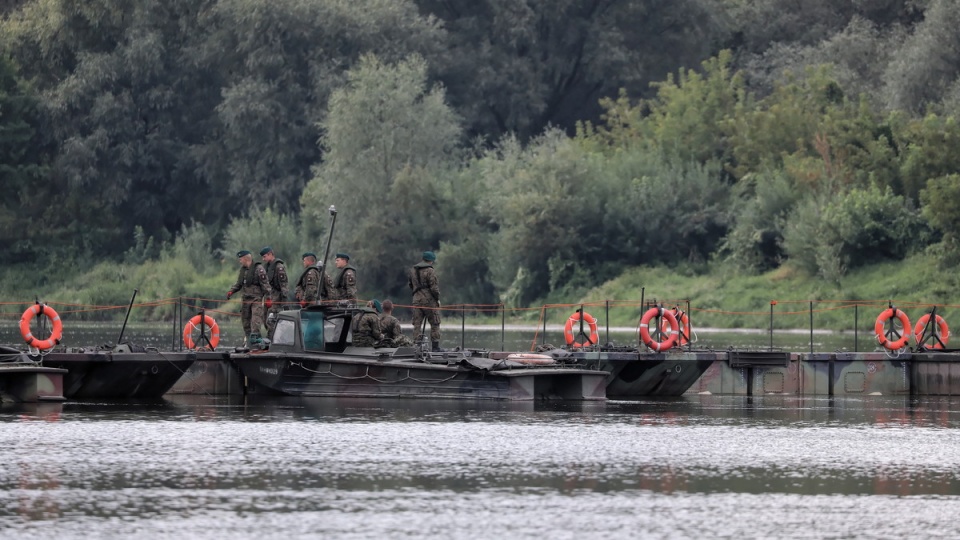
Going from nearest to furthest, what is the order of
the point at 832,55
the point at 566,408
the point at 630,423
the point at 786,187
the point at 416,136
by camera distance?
the point at 630,423, the point at 566,408, the point at 786,187, the point at 416,136, the point at 832,55

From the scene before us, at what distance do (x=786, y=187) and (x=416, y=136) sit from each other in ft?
55.6

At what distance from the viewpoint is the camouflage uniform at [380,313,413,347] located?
3809 centimetres

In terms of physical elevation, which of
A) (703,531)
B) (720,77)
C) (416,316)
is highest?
(720,77)

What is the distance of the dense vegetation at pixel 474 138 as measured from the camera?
245ft

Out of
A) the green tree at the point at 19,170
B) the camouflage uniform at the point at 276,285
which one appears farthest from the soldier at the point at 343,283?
the green tree at the point at 19,170

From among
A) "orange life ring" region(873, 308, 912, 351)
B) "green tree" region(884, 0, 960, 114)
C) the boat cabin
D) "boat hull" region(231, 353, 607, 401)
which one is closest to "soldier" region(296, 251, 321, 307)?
the boat cabin

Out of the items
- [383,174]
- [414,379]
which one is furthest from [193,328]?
[383,174]

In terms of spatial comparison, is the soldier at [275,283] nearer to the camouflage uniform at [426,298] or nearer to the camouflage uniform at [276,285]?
the camouflage uniform at [276,285]

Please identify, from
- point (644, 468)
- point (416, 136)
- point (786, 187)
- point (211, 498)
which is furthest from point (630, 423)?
point (416, 136)

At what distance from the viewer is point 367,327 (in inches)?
1496

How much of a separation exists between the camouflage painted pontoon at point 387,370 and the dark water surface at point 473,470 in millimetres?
364

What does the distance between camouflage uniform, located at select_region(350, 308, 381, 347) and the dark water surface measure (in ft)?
4.13

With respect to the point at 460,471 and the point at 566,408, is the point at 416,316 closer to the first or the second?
the point at 566,408

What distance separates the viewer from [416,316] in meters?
40.1
